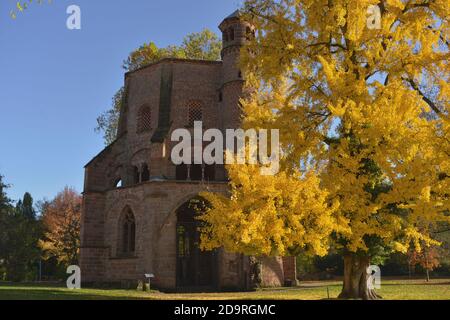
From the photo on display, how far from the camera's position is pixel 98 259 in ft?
88.0

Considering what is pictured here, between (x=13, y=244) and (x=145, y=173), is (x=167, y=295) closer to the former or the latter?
(x=145, y=173)

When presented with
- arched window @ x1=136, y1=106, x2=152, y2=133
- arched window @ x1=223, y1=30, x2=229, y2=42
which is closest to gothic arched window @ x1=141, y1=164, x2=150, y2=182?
arched window @ x1=136, y1=106, x2=152, y2=133

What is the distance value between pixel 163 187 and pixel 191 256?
15.4ft

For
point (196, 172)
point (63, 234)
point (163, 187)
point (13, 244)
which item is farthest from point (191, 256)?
point (63, 234)

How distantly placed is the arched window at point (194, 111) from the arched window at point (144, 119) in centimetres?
257

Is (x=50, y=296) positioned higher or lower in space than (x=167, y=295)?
higher

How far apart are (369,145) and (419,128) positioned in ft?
4.30

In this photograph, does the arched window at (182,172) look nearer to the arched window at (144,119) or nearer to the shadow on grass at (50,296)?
the arched window at (144,119)

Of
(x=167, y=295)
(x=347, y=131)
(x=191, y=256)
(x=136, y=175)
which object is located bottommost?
(x=167, y=295)

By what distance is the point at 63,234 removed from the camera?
40.4 metres

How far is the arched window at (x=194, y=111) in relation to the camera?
92.4 ft

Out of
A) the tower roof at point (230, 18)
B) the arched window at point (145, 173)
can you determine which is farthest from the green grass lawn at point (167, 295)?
the tower roof at point (230, 18)
